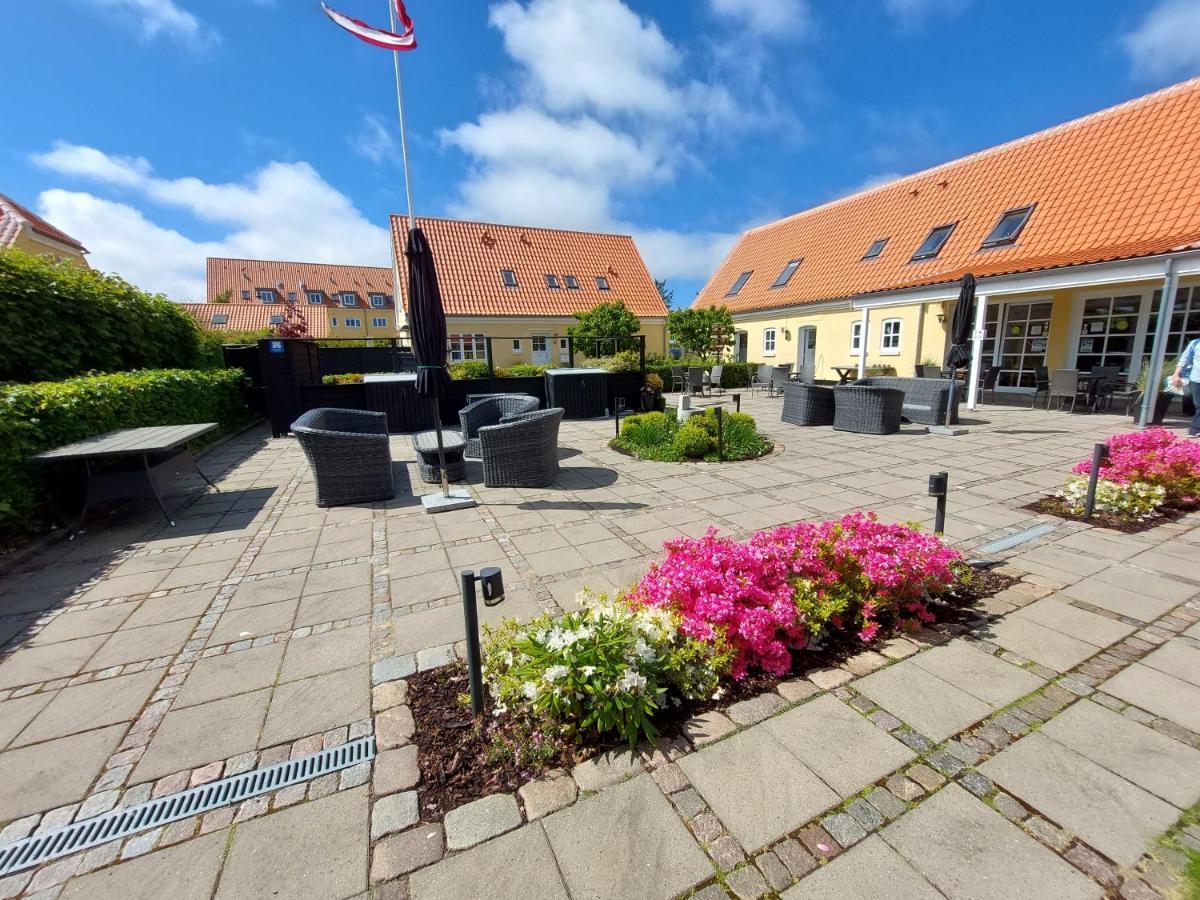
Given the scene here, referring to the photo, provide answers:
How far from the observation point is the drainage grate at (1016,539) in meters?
3.57

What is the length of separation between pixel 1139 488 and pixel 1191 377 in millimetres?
5373

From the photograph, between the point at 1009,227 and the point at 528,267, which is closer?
the point at 1009,227

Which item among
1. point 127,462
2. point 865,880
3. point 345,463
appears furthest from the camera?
point 127,462

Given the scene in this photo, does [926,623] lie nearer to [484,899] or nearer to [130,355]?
[484,899]

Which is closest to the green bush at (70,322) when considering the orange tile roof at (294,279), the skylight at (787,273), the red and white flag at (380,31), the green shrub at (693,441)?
the red and white flag at (380,31)

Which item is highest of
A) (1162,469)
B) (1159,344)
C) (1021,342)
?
(1021,342)

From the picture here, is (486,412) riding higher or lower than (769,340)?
lower

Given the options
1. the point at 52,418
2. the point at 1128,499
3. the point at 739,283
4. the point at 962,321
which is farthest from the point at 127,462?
the point at 739,283

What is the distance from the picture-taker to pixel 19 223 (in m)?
12.4

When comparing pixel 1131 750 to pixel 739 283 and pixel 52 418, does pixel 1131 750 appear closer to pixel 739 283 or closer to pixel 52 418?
pixel 52 418

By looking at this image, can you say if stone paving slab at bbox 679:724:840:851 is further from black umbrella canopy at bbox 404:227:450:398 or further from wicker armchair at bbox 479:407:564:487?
wicker armchair at bbox 479:407:564:487

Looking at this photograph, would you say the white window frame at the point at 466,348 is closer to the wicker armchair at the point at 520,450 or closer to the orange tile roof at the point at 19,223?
the orange tile roof at the point at 19,223

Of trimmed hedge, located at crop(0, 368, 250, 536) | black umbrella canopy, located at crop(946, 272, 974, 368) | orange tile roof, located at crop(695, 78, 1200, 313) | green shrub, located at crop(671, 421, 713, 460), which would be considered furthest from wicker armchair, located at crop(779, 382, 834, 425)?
trimmed hedge, located at crop(0, 368, 250, 536)

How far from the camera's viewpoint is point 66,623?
2896mm
